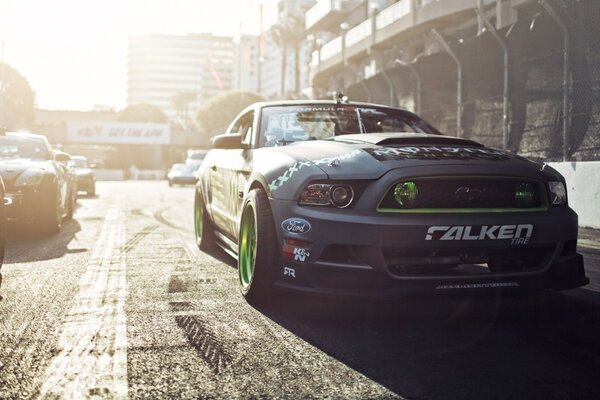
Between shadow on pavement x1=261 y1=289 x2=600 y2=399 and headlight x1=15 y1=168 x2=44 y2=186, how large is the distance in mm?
4966

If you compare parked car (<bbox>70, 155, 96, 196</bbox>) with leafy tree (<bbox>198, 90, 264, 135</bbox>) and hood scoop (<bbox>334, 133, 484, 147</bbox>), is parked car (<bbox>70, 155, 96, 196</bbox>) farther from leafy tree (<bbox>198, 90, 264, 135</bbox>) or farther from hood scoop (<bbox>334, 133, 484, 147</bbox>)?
leafy tree (<bbox>198, 90, 264, 135</bbox>)

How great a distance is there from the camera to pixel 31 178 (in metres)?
8.17

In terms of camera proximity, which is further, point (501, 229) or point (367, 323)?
point (367, 323)

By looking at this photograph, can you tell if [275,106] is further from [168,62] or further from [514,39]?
[168,62]

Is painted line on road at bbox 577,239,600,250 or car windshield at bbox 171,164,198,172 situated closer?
painted line on road at bbox 577,239,600,250

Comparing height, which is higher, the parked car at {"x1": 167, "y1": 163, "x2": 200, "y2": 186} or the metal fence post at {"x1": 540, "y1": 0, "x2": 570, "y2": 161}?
the metal fence post at {"x1": 540, "y1": 0, "x2": 570, "y2": 161}

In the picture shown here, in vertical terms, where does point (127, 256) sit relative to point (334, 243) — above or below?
below

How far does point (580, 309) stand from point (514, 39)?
25.6 feet

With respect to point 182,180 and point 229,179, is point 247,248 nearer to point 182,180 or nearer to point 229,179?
point 229,179

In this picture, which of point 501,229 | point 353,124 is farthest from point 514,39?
point 501,229

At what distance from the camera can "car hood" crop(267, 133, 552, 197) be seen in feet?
12.2

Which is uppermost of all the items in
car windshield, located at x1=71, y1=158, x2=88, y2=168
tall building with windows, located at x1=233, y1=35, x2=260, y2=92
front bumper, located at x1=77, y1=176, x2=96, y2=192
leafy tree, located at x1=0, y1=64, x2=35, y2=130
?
tall building with windows, located at x1=233, y1=35, x2=260, y2=92

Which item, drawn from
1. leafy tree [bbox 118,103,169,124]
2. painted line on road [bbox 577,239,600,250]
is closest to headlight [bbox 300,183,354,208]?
painted line on road [bbox 577,239,600,250]

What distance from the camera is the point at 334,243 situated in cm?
360
